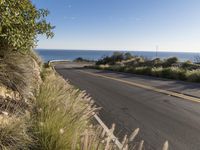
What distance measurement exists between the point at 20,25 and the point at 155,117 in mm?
4926

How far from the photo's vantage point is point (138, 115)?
1154 cm

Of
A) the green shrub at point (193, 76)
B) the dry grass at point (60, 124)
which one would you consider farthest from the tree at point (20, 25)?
the green shrub at point (193, 76)

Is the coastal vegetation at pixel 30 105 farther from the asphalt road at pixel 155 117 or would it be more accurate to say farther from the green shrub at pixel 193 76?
the green shrub at pixel 193 76

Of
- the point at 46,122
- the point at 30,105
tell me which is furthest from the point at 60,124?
the point at 30,105

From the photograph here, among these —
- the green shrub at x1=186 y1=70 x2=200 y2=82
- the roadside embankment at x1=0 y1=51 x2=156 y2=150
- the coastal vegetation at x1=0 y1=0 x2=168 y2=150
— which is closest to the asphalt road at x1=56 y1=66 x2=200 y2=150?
the coastal vegetation at x1=0 y1=0 x2=168 y2=150

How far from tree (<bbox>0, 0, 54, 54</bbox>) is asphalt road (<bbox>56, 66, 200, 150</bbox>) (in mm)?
3185

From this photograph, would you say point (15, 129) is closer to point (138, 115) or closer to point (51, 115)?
point (51, 115)

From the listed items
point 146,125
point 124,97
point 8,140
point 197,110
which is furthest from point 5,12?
point 124,97

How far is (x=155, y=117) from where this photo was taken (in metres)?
11.2

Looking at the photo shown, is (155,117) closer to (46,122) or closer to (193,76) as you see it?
(46,122)

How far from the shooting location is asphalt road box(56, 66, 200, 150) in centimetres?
838

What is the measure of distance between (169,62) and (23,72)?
3590 cm

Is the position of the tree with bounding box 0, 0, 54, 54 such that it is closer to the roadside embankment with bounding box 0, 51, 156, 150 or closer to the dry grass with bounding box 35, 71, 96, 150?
the roadside embankment with bounding box 0, 51, 156, 150

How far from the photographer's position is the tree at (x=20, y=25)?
8138 millimetres
